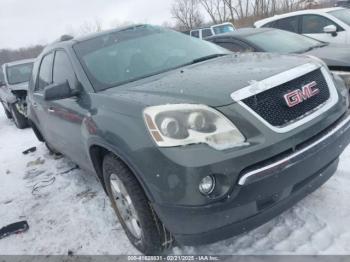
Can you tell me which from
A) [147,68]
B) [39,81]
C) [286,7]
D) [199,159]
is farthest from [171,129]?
[286,7]

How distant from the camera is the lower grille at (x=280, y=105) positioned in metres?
2.32

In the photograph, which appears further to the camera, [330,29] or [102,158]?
[330,29]

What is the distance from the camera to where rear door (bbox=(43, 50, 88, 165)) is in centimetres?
331

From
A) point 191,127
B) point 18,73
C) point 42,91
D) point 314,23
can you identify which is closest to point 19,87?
point 18,73

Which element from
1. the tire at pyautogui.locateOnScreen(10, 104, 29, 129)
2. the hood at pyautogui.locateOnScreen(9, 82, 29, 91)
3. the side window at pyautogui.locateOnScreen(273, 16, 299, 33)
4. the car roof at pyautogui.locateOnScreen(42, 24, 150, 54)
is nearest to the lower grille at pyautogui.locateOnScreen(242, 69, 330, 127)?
the car roof at pyautogui.locateOnScreen(42, 24, 150, 54)

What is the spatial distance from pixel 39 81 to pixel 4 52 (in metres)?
54.8

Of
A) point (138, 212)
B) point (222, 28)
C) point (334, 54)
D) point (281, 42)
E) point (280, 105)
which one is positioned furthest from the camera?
point (222, 28)

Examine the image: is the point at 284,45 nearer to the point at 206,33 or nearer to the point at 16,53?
the point at 206,33

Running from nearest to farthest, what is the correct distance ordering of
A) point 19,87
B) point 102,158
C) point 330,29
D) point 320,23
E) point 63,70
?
point 102,158 → point 63,70 → point 330,29 → point 320,23 → point 19,87

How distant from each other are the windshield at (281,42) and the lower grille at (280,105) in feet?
10.7

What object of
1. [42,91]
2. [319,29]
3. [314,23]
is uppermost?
[42,91]

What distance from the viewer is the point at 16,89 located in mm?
9273

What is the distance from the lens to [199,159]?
214 cm

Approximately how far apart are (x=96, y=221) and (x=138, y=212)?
3.82 feet
